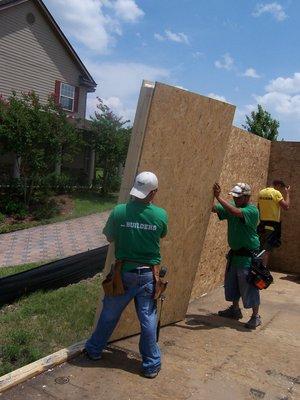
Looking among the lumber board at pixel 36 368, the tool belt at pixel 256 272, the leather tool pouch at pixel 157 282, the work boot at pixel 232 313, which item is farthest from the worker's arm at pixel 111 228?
the work boot at pixel 232 313

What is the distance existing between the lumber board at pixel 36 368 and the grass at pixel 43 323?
21.0 inches

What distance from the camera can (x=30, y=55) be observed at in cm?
2027

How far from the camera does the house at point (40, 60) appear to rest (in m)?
19.2

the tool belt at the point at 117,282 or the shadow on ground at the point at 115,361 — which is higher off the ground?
the tool belt at the point at 117,282

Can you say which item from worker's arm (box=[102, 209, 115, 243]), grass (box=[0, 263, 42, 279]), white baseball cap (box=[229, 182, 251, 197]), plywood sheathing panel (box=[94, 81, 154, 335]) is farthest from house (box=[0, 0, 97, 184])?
worker's arm (box=[102, 209, 115, 243])

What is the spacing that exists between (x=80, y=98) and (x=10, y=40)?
445 cm

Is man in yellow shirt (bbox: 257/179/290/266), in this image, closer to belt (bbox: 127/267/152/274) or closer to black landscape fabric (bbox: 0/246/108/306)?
black landscape fabric (bbox: 0/246/108/306)

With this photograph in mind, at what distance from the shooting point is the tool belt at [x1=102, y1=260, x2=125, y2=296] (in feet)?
13.1

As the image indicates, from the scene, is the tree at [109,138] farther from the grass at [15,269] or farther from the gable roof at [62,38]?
the grass at [15,269]

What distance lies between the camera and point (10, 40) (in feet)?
63.2

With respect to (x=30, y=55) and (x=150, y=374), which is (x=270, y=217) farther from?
(x=30, y=55)

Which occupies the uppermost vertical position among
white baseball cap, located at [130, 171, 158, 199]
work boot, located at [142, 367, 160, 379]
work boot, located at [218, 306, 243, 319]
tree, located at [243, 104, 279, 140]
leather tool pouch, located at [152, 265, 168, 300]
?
tree, located at [243, 104, 279, 140]

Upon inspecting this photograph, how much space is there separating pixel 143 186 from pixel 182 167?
1.04m

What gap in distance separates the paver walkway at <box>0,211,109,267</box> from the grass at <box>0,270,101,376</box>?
2984 mm
